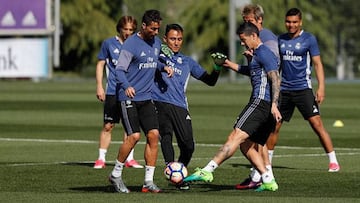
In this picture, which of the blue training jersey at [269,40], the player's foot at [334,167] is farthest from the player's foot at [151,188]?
the player's foot at [334,167]

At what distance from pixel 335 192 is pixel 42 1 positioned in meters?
42.2

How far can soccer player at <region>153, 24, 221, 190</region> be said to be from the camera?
15.9 m

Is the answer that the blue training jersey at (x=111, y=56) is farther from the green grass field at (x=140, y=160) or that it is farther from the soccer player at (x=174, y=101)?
the soccer player at (x=174, y=101)

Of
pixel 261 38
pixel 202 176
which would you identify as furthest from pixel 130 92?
pixel 261 38

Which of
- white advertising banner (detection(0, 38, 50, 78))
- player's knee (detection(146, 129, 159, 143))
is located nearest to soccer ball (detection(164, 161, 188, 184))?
player's knee (detection(146, 129, 159, 143))

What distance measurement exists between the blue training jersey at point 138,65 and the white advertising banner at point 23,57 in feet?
131

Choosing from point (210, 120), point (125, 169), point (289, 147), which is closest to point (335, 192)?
point (125, 169)

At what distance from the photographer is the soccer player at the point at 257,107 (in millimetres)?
14828

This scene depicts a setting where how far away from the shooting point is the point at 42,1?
2200 inches

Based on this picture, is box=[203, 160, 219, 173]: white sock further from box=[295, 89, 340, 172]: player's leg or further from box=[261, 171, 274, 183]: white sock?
box=[295, 89, 340, 172]: player's leg

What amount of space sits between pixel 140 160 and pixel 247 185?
4288 mm

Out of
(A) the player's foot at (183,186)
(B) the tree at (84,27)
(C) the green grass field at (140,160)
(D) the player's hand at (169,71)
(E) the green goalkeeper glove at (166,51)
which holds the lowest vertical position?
(B) the tree at (84,27)

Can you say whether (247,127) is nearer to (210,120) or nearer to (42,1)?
(210,120)

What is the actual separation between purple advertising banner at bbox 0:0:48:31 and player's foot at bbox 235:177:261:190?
4050 cm
